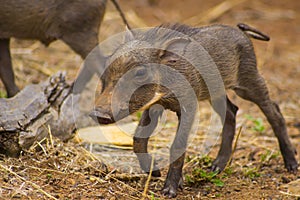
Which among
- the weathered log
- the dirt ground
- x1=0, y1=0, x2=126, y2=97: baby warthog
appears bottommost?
the dirt ground

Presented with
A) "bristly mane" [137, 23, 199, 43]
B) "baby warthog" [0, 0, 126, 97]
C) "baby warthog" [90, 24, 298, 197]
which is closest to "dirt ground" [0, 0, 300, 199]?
"baby warthog" [90, 24, 298, 197]

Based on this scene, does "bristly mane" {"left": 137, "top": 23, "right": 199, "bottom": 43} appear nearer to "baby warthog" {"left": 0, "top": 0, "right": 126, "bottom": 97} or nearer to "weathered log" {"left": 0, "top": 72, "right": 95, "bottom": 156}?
"weathered log" {"left": 0, "top": 72, "right": 95, "bottom": 156}

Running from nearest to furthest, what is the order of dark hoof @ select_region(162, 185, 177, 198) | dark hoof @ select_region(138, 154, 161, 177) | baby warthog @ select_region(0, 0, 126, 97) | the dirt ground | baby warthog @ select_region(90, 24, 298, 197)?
1. baby warthog @ select_region(90, 24, 298, 197)
2. the dirt ground
3. dark hoof @ select_region(162, 185, 177, 198)
4. dark hoof @ select_region(138, 154, 161, 177)
5. baby warthog @ select_region(0, 0, 126, 97)

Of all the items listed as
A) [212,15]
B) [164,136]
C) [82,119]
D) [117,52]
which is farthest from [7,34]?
[212,15]

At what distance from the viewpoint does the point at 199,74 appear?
4.56 meters

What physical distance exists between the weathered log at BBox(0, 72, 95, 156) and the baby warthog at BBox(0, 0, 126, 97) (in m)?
0.77

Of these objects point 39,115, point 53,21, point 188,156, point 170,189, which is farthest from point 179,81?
point 53,21

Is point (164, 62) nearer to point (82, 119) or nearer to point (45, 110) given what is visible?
point (45, 110)

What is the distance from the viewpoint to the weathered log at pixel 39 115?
445cm

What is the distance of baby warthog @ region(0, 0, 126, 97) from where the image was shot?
6.05 meters

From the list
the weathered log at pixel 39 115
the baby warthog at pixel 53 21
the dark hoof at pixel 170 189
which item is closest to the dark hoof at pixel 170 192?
the dark hoof at pixel 170 189

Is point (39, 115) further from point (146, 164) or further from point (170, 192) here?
point (170, 192)

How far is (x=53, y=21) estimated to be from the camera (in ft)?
20.2

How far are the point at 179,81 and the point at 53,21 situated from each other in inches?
90.9
